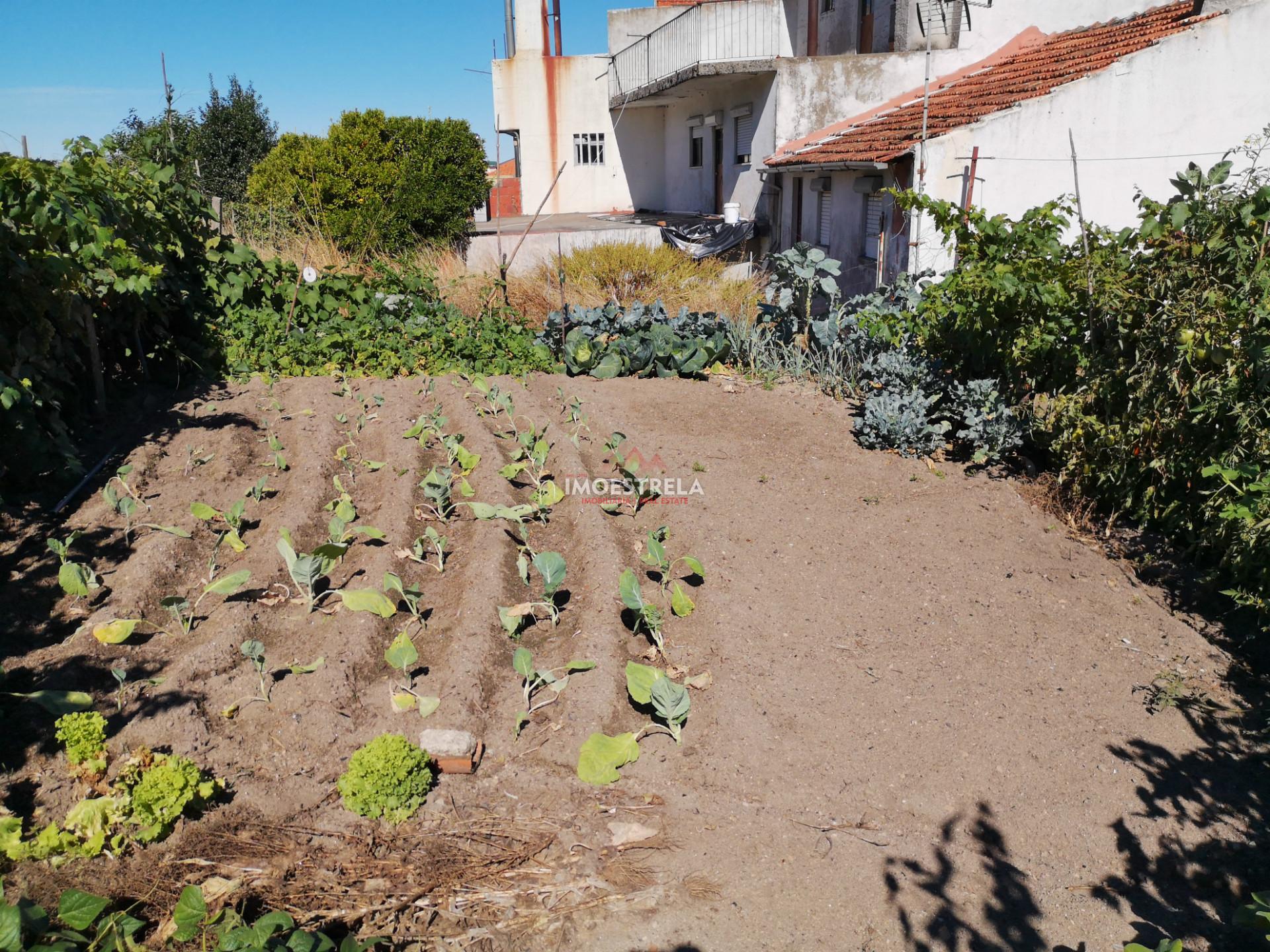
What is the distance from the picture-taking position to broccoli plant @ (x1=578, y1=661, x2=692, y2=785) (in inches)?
137

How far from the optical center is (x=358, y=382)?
8.49 m

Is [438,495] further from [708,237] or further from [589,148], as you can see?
[589,148]

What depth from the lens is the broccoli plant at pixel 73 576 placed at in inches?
173

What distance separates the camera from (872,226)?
1223cm

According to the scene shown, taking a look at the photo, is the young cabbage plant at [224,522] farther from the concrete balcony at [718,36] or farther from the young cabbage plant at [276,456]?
the concrete balcony at [718,36]

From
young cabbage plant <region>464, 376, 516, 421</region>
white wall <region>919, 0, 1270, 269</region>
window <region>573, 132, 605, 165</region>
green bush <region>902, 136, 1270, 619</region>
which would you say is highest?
window <region>573, 132, 605, 165</region>

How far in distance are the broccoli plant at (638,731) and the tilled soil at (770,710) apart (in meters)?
0.05

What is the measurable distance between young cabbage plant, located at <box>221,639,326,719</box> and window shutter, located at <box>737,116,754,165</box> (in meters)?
14.3

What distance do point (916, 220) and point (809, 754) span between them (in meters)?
7.83

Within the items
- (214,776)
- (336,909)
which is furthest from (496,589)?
(336,909)

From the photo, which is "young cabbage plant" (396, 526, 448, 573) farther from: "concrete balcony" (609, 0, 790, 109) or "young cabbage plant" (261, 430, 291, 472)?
"concrete balcony" (609, 0, 790, 109)

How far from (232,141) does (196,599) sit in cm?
2062

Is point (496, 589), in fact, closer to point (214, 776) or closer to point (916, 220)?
point (214, 776)

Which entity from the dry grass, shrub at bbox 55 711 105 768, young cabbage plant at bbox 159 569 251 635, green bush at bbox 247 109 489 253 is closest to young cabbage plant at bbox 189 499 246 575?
young cabbage plant at bbox 159 569 251 635
